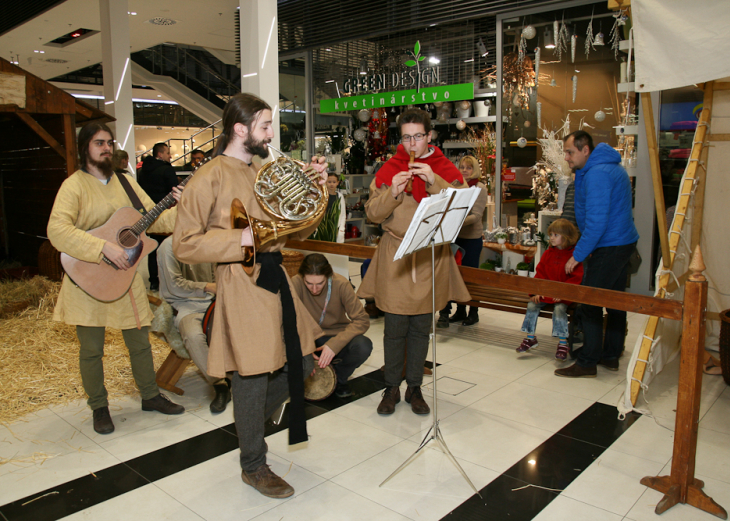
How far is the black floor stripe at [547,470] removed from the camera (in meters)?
2.31

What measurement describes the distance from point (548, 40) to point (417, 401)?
5.08 meters

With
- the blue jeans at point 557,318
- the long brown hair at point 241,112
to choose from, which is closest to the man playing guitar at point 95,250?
the long brown hair at point 241,112

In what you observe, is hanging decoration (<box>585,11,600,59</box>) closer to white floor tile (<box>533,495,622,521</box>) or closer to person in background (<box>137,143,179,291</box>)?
person in background (<box>137,143,179,291</box>)

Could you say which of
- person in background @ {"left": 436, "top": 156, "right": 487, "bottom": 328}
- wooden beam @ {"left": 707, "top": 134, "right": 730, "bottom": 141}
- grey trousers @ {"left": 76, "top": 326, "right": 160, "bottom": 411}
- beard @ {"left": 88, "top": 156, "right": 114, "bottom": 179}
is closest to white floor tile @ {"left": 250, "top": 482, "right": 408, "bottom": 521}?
grey trousers @ {"left": 76, "top": 326, "right": 160, "bottom": 411}

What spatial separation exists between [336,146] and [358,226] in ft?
4.46

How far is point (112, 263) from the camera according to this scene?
296cm

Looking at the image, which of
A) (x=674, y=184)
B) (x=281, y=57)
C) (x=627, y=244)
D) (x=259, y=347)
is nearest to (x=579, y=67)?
(x=674, y=184)

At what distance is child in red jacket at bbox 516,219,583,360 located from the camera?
13.6ft

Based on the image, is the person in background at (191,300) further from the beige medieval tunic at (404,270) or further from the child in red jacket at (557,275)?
the child in red jacket at (557,275)

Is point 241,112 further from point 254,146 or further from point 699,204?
point 699,204

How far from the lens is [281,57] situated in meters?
9.55

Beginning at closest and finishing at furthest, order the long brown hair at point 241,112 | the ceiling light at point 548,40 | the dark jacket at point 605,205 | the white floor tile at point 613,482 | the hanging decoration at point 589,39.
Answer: the long brown hair at point 241,112
the white floor tile at point 613,482
the dark jacket at point 605,205
the hanging decoration at point 589,39
the ceiling light at point 548,40

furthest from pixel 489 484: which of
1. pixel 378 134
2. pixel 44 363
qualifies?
pixel 378 134

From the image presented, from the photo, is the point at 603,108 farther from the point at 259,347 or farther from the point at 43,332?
the point at 43,332
